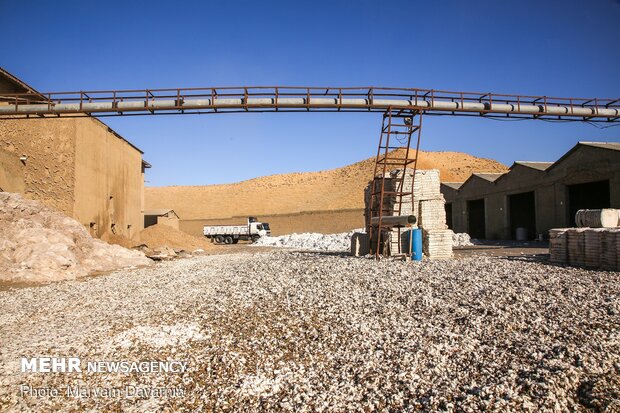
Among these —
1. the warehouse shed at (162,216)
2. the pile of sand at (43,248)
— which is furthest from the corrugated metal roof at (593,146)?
the warehouse shed at (162,216)

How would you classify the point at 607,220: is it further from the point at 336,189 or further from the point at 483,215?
the point at 336,189

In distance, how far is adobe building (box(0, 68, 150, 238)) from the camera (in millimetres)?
18234

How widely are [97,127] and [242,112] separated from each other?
1083cm

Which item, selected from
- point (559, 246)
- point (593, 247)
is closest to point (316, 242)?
point (559, 246)

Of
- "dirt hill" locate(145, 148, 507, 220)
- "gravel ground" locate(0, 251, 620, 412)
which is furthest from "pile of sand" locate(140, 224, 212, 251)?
"dirt hill" locate(145, 148, 507, 220)

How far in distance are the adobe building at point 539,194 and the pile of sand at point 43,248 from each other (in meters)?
25.2

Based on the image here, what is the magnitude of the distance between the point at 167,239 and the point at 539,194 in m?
26.7

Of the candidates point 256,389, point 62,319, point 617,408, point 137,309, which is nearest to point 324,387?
point 256,389

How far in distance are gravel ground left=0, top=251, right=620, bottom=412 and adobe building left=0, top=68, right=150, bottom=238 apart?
10016 millimetres

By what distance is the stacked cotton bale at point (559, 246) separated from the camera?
13484 millimetres

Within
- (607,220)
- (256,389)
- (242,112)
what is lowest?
(256,389)

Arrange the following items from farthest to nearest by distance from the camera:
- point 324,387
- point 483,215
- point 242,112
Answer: point 483,215
point 242,112
point 324,387

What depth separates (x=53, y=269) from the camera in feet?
43.6

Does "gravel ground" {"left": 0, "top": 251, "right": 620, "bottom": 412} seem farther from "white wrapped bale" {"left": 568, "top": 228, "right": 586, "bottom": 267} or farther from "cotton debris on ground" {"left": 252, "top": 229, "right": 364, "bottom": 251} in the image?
"cotton debris on ground" {"left": 252, "top": 229, "right": 364, "bottom": 251}
